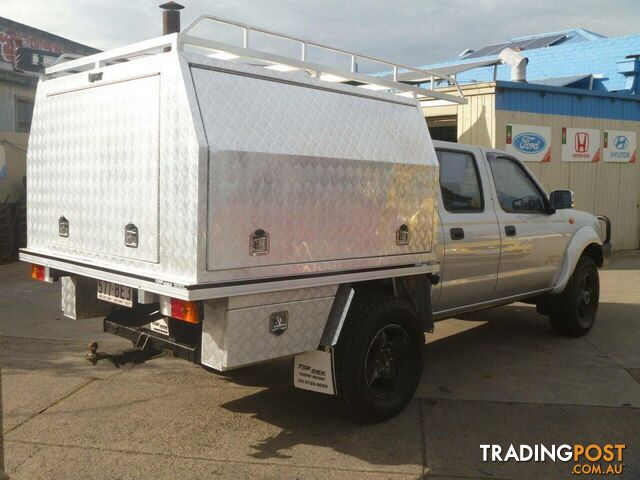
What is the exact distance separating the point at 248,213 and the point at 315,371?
1216 mm

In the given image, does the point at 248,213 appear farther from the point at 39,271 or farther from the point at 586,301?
the point at 586,301

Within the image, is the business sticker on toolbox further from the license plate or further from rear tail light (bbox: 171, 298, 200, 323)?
the license plate

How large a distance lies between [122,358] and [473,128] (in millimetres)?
8854

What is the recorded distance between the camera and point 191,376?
545 centimetres

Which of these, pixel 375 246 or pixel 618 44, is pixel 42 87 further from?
pixel 618 44

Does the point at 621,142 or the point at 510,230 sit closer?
the point at 510,230

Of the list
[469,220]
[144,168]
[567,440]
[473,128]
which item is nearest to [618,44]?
[473,128]

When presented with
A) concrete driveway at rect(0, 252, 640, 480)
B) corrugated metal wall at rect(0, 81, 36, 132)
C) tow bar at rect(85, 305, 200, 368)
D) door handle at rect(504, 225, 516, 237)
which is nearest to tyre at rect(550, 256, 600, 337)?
concrete driveway at rect(0, 252, 640, 480)

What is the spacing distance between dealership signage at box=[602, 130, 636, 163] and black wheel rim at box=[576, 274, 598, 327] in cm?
719

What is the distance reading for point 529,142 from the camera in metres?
12.0

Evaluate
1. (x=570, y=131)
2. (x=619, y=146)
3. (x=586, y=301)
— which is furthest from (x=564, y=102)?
(x=586, y=301)

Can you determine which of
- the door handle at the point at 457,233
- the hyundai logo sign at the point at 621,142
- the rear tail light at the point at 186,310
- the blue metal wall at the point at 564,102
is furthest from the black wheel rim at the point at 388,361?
the hyundai logo sign at the point at 621,142

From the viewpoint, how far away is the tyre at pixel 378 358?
13.5ft

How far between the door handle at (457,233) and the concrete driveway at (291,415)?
4.03 ft
